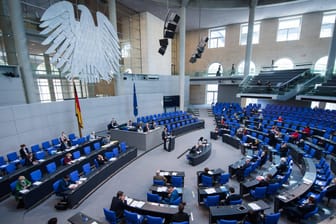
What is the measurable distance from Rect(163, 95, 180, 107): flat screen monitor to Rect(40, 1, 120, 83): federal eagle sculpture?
7629mm

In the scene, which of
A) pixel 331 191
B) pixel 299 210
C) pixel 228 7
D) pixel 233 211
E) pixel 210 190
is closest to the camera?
pixel 233 211

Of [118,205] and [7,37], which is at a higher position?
[7,37]

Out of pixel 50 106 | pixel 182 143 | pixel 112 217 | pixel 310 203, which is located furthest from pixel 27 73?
pixel 310 203

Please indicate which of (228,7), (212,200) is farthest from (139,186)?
(228,7)

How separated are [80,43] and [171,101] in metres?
11.9

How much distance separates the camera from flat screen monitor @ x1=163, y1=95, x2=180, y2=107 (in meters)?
21.4

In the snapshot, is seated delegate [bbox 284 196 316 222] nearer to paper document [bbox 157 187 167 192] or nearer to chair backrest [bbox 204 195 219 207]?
chair backrest [bbox 204 195 219 207]

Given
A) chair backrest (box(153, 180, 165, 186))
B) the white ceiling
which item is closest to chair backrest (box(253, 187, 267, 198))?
chair backrest (box(153, 180, 165, 186))

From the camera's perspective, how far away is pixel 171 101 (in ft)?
71.2

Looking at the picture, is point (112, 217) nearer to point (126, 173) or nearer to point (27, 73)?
point (126, 173)

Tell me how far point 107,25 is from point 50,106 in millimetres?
7610

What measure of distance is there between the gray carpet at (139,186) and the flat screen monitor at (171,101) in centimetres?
949

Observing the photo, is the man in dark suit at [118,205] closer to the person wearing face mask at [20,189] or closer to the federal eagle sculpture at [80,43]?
the person wearing face mask at [20,189]

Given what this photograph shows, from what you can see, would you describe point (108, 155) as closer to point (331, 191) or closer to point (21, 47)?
point (21, 47)
